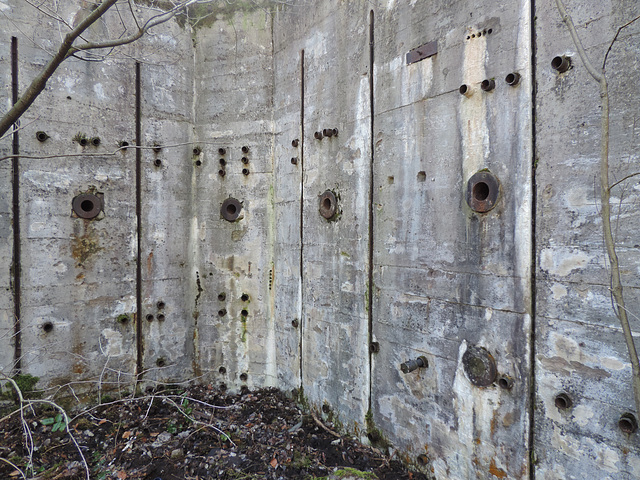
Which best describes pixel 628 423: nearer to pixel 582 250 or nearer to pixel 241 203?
pixel 582 250

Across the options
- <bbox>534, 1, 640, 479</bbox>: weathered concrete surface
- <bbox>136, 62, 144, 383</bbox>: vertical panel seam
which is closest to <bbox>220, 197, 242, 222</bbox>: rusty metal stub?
<bbox>136, 62, 144, 383</bbox>: vertical panel seam

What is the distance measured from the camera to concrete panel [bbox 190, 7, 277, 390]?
5176 millimetres

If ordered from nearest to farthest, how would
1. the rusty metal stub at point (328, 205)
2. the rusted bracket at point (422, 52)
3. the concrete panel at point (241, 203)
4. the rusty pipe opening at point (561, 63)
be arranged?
the rusty pipe opening at point (561, 63) < the rusted bracket at point (422, 52) < the rusty metal stub at point (328, 205) < the concrete panel at point (241, 203)

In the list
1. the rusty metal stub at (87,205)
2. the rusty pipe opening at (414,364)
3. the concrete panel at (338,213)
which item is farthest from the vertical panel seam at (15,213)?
the rusty pipe opening at (414,364)

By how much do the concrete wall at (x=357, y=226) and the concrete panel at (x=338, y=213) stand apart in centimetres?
3

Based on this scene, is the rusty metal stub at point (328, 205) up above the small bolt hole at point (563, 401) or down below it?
above

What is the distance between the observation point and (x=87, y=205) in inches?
181

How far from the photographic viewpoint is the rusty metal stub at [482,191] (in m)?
2.92

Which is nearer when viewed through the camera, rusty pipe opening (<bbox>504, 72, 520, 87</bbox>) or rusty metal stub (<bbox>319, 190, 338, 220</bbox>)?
rusty pipe opening (<bbox>504, 72, 520, 87</bbox>)

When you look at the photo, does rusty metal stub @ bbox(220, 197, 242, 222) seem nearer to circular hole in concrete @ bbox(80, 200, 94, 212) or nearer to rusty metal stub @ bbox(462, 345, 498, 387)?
circular hole in concrete @ bbox(80, 200, 94, 212)

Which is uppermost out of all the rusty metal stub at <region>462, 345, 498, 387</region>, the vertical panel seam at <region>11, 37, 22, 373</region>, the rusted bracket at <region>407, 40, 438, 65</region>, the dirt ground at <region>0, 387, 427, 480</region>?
the rusted bracket at <region>407, 40, 438, 65</region>

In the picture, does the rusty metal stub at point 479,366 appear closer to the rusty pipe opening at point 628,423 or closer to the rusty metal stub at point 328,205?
the rusty pipe opening at point 628,423

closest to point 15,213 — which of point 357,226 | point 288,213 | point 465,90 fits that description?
point 288,213

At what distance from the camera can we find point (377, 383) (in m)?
3.88
